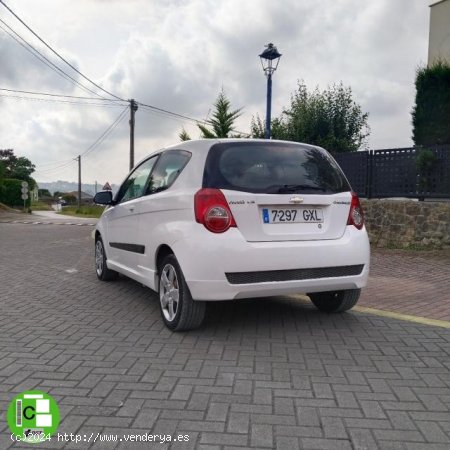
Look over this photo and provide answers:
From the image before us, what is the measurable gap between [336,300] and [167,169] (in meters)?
2.17

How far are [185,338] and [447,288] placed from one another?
384 cm

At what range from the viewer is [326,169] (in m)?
4.51

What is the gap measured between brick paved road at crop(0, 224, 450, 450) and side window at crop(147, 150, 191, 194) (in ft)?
4.41

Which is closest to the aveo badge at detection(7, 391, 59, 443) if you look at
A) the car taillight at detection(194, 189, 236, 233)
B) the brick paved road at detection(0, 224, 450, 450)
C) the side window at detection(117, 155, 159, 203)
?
the brick paved road at detection(0, 224, 450, 450)

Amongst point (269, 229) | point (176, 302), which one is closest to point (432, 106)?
point (269, 229)

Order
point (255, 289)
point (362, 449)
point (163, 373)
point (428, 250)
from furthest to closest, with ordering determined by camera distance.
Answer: point (428, 250) → point (255, 289) → point (163, 373) → point (362, 449)

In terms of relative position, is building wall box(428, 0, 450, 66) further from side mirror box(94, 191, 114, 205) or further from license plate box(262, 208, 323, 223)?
license plate box(262, 208, 323, 223)

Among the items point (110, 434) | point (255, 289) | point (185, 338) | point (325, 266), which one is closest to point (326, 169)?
point (325, 266)

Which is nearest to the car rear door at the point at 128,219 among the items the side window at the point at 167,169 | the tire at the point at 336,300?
the side window at the point at 167,169

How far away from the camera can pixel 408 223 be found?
9.70 meters

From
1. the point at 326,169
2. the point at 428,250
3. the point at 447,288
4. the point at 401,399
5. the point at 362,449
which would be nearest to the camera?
the point at 362,449

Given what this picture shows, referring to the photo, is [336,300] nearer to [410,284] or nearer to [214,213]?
[214,213]

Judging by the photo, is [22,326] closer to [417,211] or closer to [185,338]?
[185,338]

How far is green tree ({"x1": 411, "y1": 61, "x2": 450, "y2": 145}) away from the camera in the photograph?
11.5 m
